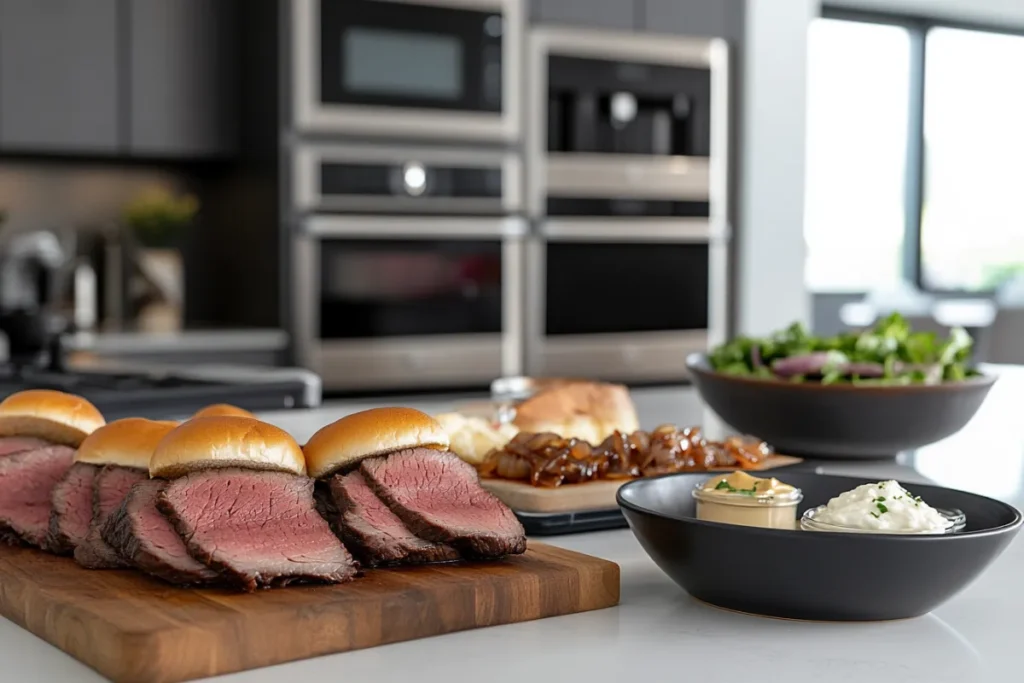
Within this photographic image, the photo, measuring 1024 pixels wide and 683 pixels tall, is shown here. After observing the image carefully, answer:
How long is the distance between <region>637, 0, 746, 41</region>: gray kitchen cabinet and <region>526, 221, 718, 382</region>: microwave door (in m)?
0.72

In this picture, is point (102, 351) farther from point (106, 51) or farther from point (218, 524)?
point (218, 524)

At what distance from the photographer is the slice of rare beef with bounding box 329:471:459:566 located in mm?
945

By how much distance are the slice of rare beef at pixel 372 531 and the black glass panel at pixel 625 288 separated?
3551 millimetres

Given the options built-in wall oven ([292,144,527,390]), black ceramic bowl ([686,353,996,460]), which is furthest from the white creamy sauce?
built-in wall oven ([292,144,527,390])

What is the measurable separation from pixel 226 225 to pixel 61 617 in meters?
3.76

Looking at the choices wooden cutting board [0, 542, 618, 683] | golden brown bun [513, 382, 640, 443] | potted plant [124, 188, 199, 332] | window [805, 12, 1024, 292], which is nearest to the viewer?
wooden cutting board [0, 542, 618, 683]

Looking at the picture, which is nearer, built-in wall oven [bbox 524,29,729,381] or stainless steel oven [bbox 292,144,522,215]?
stainless steel oven [bbox 292,144,522,215]

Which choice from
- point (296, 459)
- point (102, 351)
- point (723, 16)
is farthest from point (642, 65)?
point (296, 459)

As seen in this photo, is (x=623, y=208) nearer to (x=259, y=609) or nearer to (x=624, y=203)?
(x=624, y=203)

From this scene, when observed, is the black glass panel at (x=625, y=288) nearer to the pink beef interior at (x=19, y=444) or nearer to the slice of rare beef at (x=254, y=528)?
the pink beef interior at (x=19, y=444)

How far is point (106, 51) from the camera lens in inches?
157

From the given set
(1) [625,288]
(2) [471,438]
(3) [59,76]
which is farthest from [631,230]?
(2) [471,438]

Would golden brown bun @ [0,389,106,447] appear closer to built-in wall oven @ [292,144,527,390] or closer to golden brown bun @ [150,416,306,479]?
golden brown bun @ [150,416,306,479]

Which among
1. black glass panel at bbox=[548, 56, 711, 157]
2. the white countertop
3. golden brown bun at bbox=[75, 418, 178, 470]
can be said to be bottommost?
the white countertop
